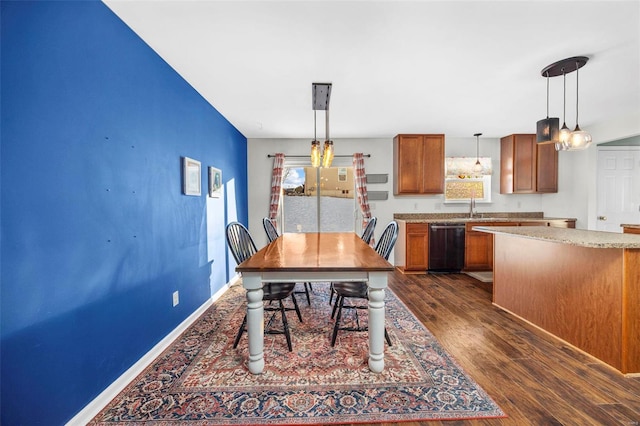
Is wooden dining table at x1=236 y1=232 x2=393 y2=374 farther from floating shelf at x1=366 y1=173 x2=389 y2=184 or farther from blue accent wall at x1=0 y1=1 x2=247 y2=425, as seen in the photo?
floating shelf at x1=366 y1=173 x2=389 y2=184

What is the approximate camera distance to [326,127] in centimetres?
299

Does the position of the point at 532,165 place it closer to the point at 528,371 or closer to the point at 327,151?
the point at 528,371

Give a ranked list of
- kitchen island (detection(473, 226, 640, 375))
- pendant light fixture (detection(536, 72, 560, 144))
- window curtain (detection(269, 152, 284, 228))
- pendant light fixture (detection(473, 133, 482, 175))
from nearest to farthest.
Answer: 1. kitchen island (detection(473, 226, 640, 375))
2. pendant light fixture (detection(536, 72, 560, 144))
3. pendant light fixture (detection(473, 133, 482, 175))
4. window curtain (detection(269, 152, 284, 228))

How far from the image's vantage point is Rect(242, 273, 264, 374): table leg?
1.74m

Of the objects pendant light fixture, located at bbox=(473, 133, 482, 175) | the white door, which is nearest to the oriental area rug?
pendant light fixture, located at bbox=(473, 133, 482, 175)

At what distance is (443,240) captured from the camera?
4.44 metres

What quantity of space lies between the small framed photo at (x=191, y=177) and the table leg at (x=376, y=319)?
6.32ft

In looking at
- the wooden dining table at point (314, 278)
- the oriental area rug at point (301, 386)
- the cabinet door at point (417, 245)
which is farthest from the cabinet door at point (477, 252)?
the wooden dining table at point (314, 278)

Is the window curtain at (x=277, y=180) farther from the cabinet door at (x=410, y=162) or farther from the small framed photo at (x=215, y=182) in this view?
the cabinet door at (x=410, y=162)

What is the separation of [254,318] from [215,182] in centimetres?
208

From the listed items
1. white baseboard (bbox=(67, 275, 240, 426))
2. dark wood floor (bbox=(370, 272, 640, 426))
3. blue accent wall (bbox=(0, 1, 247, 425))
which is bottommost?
dark wood floor (bbox=(370, 272, 640, 426))

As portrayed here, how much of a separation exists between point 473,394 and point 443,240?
10.1 ft

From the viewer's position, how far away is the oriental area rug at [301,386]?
148 cm

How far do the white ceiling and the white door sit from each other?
0.95m
